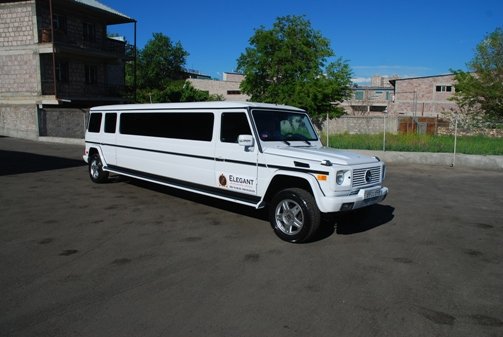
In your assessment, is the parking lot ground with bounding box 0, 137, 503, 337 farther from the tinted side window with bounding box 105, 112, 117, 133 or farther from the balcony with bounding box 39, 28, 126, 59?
the balcony with bounding box 39, 28, 126, 59

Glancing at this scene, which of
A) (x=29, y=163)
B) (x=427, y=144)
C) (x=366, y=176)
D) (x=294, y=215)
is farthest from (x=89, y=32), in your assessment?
(x=366, y=176)

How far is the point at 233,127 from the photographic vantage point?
7.16 metres

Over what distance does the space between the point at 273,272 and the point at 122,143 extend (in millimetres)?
6103

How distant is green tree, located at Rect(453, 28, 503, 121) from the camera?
113 ft

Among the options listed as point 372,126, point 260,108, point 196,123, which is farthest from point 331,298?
point 372,126

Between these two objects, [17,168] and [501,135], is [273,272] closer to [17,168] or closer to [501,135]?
[17,168]

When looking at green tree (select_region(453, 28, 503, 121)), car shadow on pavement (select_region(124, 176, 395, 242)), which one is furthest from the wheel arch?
green tree (select_region(453, 28, 503, 121))

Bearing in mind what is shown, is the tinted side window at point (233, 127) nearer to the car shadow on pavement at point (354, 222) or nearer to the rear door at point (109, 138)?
the car shadow on pavement at point (354, 222)

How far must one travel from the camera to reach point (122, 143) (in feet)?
32.3

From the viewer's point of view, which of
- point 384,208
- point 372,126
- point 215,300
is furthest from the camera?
point 372,126

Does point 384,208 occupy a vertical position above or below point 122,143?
below

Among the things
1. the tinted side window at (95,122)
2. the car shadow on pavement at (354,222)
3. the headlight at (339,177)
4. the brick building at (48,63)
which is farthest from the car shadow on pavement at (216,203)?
the brick building at (48,63)

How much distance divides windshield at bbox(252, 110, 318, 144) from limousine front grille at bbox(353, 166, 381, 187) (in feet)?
4.61

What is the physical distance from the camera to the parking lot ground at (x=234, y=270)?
384cm
